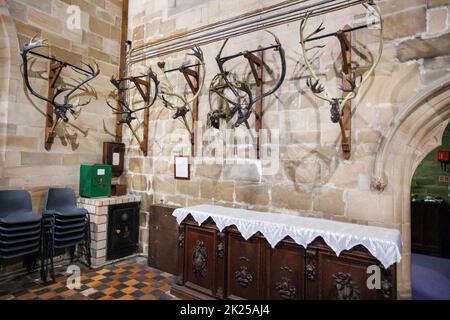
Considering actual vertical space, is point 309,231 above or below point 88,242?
above

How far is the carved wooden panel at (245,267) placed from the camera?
236cm

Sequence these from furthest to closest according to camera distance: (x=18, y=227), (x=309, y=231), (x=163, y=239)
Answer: (x=163, y=239), (x=18, y=227), (x=309, y=231)

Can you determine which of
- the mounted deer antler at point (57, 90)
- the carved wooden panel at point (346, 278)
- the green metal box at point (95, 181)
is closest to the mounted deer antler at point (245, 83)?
the carved wooden panel at point (346, 278)

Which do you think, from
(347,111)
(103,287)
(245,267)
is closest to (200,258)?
(245,267)

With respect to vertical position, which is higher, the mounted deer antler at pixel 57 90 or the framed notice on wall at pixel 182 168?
the mounted deer antler at pixel 57 90

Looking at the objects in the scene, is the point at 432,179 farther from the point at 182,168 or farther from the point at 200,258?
the point at 200,258

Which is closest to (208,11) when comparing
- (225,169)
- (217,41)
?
(217,41)

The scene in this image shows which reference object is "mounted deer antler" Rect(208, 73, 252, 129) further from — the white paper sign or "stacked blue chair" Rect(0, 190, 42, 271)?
"stacked blue chair" Rect(0, 190, 42, 271)

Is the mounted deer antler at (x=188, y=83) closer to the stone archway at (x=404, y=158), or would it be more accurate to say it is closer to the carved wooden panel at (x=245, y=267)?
the carved wooden panel at (x=245, y=267)

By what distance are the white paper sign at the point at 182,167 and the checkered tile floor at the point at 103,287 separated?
1.19 m

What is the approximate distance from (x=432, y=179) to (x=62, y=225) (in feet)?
18.8

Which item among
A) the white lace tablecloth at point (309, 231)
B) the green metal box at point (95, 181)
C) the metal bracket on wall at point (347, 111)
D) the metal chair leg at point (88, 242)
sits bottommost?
the metal chair leg at point (88, 242)

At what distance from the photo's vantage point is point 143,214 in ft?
13.1

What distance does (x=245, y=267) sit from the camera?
7.98ft
